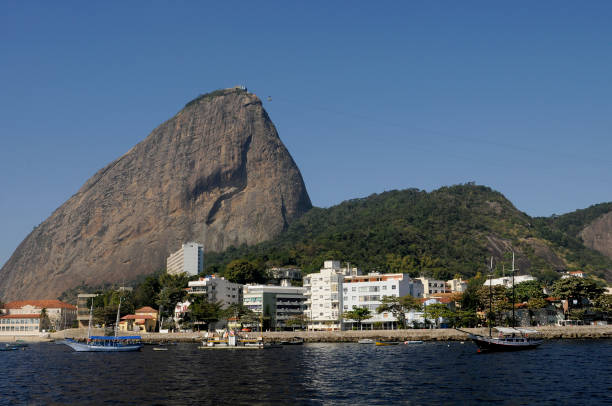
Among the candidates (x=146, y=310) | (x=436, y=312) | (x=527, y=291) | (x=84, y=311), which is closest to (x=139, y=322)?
(x=146, y=310)

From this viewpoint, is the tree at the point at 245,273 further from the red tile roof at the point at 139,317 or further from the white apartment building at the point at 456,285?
the white apartment building at the point at 456,285

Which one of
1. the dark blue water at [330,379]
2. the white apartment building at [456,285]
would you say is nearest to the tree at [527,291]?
the white apartment building at [456,285]

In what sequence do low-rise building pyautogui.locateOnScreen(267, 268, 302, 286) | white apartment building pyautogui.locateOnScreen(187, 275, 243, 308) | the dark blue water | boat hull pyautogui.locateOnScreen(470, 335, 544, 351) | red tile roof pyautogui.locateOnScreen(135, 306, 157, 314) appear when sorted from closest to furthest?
the dark blue water < boat hull pyautogui.locateOnScreen(470, 335, 544, 351) < white apartment building pyautogui.locateOnScreen(187, 275, 243, 308) < red tile roof pyautogui.locateOnScreen(135, 306, 157, 314) < low-rise building pyautogui.locateOnScreen(267, 268, 302, 286)

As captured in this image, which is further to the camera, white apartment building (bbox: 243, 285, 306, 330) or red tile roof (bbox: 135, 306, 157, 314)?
red tile roof (bbox: 135, 306, 157, 314)

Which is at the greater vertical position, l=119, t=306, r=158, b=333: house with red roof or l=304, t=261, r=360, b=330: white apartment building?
l=304, t=261, r=360, b=330: white apartment building

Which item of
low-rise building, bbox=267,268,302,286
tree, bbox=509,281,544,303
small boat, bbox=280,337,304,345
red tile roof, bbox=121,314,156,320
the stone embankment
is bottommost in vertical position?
small boat, bbox=280,337,304,345

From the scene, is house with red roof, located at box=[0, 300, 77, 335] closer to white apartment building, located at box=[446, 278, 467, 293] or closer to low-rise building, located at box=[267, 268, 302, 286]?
low-rise building, located at box=[267, 268, 302, 286]

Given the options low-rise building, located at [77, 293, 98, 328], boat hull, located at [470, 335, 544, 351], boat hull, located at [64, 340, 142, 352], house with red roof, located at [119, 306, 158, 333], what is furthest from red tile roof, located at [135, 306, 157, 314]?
boat hull, located at [470, 335, 544, 351]

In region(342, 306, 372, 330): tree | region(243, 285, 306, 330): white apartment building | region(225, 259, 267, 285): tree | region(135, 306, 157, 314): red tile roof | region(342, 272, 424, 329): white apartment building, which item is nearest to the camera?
region(342, 306, 372, 330): tree
